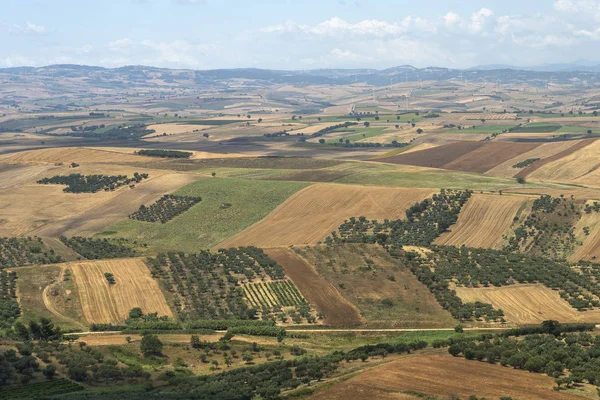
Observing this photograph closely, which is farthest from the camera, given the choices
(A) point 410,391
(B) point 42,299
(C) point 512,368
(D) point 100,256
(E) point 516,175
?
(E) point 516,175

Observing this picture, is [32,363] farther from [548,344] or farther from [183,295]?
[548,344]

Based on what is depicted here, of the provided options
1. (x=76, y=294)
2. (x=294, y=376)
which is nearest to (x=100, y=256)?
(x=76, y=294)

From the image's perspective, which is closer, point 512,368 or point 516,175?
point 512,368

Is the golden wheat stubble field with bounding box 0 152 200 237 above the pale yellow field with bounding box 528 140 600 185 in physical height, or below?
below

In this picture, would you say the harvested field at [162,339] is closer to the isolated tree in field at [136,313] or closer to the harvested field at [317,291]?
the isolated tree in field at [136,313]

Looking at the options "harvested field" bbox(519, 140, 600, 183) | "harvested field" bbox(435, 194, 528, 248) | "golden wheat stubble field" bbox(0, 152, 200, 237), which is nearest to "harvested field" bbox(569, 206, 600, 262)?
"harvested field" bbox(435, 194, 528, 248)

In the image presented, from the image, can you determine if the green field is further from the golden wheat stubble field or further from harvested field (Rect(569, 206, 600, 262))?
harvested field (Rect(569, 206, 600, 262))
